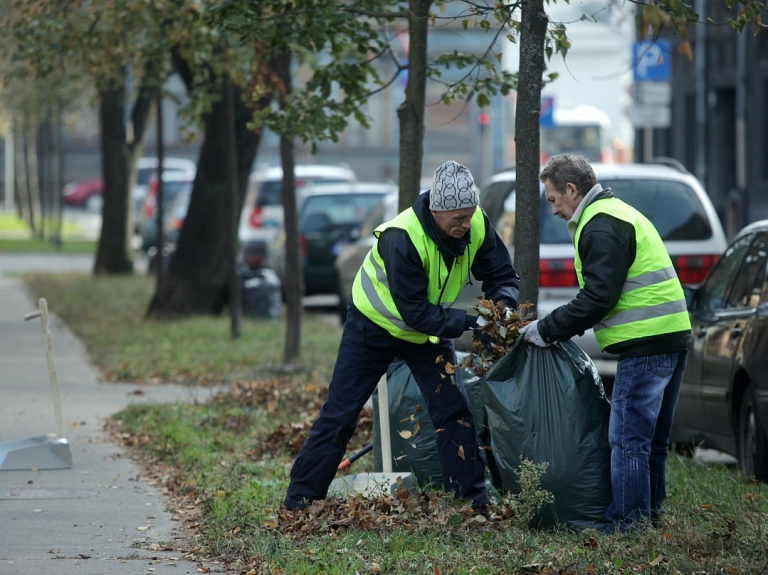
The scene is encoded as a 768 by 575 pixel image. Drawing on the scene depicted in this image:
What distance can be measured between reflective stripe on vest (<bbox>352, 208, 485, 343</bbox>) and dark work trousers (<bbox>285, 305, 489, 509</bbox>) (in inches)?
3.6

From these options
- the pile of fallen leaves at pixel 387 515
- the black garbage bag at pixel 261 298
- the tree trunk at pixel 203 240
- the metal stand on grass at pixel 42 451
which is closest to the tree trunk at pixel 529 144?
the pile of fallen leaves at pixel 387 515

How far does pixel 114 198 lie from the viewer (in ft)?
78.6

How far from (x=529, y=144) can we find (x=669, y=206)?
425cm

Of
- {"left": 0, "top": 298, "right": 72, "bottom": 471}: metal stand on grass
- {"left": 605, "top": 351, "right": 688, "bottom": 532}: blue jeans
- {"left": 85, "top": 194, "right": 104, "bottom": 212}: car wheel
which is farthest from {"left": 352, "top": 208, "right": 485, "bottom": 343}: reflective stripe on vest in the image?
{"left": 85, "top": 194, "right": 104, "bottom": 212}: car wheel

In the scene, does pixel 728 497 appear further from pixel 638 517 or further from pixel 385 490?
pixel 385 490

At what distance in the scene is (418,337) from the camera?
6055 millimetres

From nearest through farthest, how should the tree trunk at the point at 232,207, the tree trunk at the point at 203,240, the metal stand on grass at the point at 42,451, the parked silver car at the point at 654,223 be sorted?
the metal stand on grass at the point at 42,451 → the parked silver car at the point at 654,223 → the tree trunk at the point at 232,207 → the tree trunk at the point at 203,240

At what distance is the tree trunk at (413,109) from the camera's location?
789 centimetres

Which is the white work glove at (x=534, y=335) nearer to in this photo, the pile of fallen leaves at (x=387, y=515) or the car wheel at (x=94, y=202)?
the pile of fallen leaves at (x=387, y=515)

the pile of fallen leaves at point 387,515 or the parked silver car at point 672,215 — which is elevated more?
the parked silver car at point 672,215

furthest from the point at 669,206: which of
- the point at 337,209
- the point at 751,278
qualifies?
the point at 337,209

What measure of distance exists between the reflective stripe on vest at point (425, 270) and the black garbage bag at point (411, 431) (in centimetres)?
65

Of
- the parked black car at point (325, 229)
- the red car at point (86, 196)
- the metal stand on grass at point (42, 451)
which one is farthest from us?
the red car at point (86, 196)

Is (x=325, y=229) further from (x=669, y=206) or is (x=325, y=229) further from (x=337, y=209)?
(x=669, y=206)
